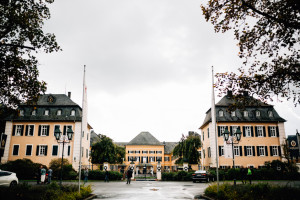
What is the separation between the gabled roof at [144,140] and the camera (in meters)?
71.6

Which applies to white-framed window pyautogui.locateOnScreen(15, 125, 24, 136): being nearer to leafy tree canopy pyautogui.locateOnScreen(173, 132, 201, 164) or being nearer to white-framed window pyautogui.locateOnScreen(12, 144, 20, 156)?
white-framed window pyautogui.locateOnScreen(12, 144, 20, 156)

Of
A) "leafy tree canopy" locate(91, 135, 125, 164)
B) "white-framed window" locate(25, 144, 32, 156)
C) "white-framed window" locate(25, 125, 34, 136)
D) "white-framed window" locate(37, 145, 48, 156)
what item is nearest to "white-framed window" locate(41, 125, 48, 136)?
"white-framed window" locate(25, 125, 34, 136)

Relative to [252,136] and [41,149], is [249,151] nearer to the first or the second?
[252,136]

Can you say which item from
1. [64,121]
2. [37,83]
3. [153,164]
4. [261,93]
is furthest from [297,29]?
[153,164]

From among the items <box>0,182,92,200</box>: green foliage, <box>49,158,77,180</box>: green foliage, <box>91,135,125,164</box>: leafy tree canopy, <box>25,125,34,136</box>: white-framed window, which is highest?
<box>25,125,34,136</box>: white-framed window

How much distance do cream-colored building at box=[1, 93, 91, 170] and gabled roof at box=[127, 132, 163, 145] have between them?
34.5m

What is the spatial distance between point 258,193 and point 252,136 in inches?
1221

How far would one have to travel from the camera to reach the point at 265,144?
37.8m

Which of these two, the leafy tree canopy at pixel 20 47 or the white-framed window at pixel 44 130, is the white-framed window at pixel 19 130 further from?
the leafy tree canopy at pixel 20 47

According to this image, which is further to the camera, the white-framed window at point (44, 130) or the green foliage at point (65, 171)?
the white-framed window at point (44, 130)

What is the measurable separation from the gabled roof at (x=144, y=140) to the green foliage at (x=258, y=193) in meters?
60.0

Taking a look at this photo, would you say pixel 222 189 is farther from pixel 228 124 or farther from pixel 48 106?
pixel 48 106

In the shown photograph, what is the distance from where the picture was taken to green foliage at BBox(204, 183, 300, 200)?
27.3 feet

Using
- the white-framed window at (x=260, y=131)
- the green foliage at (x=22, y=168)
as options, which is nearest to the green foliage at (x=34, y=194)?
the green foliage at (x=22, y=168)
